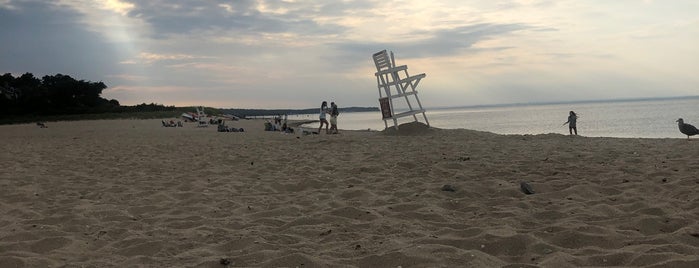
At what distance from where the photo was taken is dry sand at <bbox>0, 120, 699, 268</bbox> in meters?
3.67

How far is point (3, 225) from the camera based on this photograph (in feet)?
15.8

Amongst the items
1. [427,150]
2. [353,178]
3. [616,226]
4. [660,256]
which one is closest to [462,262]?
[660,256]

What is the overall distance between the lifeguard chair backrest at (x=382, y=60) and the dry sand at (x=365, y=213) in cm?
973

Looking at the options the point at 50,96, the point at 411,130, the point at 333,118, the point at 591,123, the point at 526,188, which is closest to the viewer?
the point at 526,188

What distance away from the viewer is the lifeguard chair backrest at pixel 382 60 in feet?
60.8

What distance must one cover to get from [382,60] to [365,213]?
1412cm

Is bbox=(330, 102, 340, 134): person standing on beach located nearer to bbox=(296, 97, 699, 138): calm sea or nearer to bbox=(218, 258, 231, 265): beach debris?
bbox=(296, 97, 699, 138): calm sea

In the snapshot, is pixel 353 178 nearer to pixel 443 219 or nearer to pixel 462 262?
pixel 443 219

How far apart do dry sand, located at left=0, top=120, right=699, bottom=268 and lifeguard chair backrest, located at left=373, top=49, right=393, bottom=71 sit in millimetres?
9733

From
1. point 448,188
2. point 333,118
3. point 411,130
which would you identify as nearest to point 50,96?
point 333,118

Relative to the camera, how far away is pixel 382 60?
18.7 meters

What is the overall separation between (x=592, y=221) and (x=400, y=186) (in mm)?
2635

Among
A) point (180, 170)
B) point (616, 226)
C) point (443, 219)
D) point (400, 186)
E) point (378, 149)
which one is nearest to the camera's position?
point (616, 226)

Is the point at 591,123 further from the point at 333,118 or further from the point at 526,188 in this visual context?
the point at 526,188
